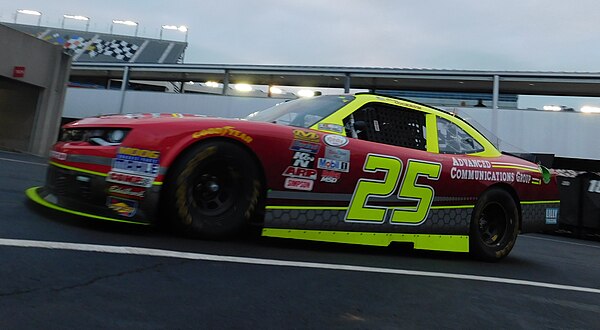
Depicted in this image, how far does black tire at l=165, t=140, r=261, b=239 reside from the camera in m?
3.18

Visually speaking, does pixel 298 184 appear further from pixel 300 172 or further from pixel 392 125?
pixel 392 125

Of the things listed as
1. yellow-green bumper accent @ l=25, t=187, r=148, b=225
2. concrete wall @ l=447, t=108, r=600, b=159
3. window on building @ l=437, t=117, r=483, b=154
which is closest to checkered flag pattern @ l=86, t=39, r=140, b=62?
concrete wall @ l=447, t=108, r=600, b=159

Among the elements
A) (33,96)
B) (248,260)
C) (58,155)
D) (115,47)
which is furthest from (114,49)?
(248,260)

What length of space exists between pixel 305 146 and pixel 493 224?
2.59 m

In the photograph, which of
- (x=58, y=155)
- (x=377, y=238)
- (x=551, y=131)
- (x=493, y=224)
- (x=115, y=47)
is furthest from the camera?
(x=115, y=47)


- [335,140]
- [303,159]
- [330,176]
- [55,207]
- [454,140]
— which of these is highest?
[454,140]

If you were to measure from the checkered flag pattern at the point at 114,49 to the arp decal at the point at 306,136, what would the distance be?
37600 mm

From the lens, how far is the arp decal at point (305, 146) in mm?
3533

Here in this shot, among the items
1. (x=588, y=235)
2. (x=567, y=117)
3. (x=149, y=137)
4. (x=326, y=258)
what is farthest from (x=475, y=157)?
(x=567, y=117)

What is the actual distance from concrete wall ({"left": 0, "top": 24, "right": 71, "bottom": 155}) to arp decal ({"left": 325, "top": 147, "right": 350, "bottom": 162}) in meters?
15.6

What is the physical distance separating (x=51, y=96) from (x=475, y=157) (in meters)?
16.7

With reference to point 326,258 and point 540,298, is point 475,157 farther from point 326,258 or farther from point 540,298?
point 326,258

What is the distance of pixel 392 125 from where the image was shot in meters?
4.24

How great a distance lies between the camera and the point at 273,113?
4.20m
